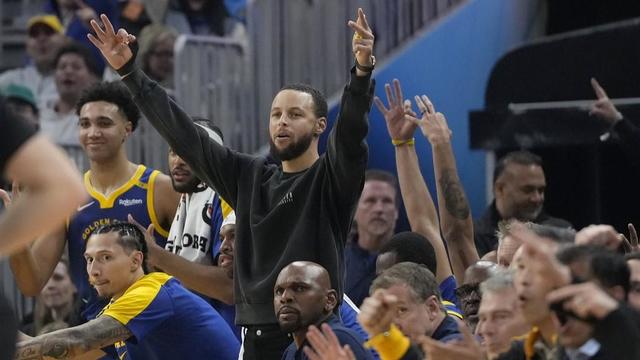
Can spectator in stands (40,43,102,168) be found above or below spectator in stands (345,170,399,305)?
above

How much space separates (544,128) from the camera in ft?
35.2

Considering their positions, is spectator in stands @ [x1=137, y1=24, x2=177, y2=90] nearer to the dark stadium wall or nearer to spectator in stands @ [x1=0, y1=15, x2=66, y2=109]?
spectator in stands @ [x1=0, y1=15, x2=66, y2=109]

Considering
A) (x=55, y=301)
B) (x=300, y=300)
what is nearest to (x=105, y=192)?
(x=55, y=301)

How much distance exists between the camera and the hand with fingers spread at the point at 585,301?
4.73 meters

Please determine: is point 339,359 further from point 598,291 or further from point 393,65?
point 393,65

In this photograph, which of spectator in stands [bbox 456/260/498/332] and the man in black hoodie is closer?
the man in black hoodie

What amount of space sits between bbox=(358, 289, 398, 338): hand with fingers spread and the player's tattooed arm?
6.79 feet

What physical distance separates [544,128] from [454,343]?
5.42m

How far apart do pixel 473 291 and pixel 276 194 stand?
3.40ft

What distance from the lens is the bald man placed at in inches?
262

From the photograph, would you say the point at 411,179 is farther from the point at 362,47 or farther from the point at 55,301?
the point at 55,301

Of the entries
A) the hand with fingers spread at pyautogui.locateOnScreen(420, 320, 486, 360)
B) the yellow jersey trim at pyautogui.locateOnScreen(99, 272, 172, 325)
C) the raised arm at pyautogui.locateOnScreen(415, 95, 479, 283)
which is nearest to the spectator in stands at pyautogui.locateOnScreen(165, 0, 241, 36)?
the raised arm at pyautogui.locateOnScreen(415, 95, 479, 283)

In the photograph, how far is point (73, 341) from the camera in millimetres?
7391

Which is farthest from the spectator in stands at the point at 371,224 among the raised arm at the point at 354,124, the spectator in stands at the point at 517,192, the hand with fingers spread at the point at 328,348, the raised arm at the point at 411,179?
the hand with fingers spread at the point at 328,348
